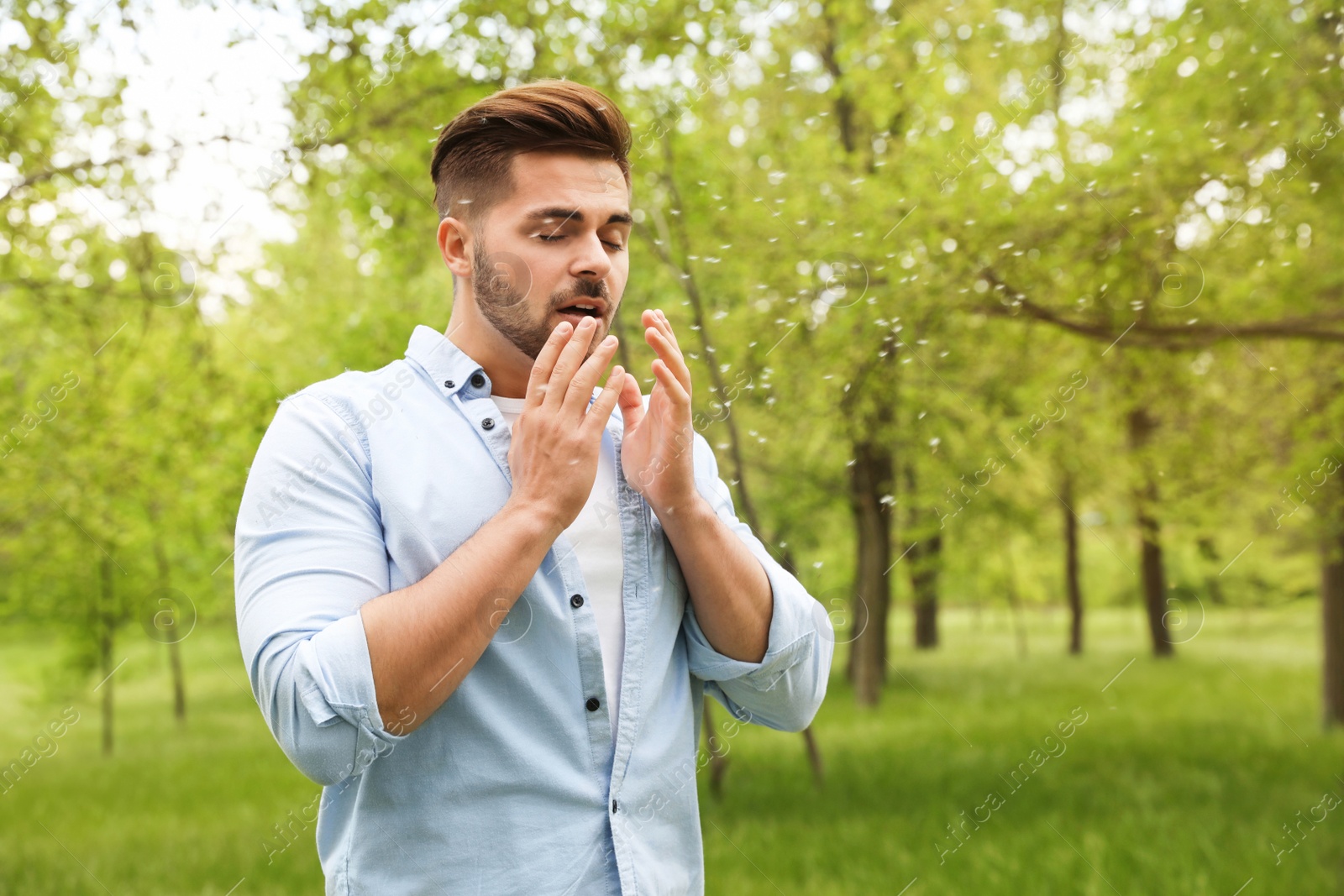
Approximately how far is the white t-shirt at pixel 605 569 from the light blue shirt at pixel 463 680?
0.02 m

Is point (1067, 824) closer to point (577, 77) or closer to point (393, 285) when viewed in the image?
point (577, 77)

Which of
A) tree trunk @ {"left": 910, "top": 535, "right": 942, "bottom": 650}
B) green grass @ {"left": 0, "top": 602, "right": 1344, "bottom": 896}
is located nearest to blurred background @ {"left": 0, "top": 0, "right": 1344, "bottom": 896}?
green grass @ {"left": 0, "top": 602, "right": 1344, "bottom": 896}

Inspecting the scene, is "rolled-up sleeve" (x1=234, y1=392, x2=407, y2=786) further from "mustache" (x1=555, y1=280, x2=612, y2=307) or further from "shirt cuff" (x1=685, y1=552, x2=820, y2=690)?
"shirt cuff" (x1=685, y1=552, x2=820, y2=690)

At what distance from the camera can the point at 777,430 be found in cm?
562

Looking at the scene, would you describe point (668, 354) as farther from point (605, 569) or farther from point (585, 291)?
point (605, 569)

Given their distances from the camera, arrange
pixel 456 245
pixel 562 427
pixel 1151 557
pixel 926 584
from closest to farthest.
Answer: pixel 562 427
pixel 456 245
pixel 926 584
pixel 1151 557

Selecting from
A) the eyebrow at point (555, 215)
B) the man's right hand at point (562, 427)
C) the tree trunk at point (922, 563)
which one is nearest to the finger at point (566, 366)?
the man's right hand at point (562, 427)

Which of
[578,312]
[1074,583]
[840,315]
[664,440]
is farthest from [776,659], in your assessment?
[1074,583]

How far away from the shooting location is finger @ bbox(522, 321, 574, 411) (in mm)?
1429

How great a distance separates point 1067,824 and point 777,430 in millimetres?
3880

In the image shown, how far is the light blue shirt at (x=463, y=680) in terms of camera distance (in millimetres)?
1362

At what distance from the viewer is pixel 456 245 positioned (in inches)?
68.3

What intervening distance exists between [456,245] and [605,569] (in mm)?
643

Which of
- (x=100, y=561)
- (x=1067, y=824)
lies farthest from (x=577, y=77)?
(x=100, y=561)
